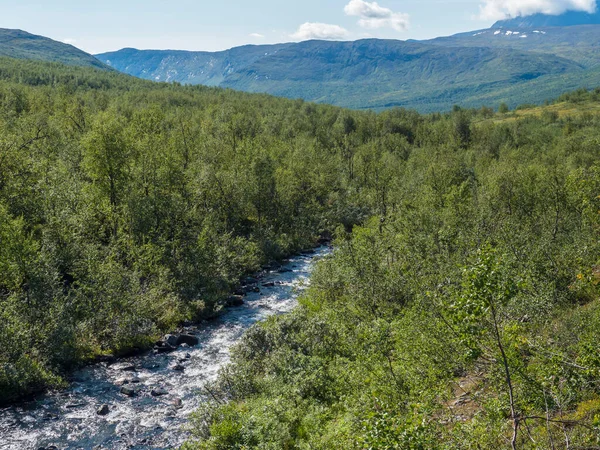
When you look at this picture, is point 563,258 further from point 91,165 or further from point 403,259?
point 91,165

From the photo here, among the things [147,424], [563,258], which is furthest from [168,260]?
[563,258]

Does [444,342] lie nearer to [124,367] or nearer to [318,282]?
[318,282]

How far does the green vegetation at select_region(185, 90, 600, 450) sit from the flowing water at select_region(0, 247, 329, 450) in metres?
3.27

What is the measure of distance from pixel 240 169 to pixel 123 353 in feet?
122

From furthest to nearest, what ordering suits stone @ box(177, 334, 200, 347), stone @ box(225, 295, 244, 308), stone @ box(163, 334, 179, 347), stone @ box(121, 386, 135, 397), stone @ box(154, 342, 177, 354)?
stone @ box(225, 295, 244, 308) → stone @ box(177, 334, 200, 347) → stone @ box(163, 334, 179, 347) → stone @ box(154, 342, 177, 354) → stone @ box(121, 386, 135, 397)

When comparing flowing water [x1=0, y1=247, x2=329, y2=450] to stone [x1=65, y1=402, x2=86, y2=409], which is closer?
flowing water [x1=0, y1=247, x2=329, y2=450]

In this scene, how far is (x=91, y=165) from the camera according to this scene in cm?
4897

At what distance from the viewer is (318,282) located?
41938 millimetres

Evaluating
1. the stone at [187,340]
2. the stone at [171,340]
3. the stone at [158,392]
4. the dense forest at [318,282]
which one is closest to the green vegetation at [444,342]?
the dense forest at [318,282]

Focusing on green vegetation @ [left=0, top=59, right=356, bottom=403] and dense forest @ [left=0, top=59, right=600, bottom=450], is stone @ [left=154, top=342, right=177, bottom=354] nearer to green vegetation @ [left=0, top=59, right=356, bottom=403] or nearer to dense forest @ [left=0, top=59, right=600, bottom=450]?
green vegetation @ [left=0, top=59, right=356, bottom=403]

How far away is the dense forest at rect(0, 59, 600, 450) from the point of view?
14.2 metres

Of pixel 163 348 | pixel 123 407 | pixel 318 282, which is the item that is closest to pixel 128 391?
pixel 123 407

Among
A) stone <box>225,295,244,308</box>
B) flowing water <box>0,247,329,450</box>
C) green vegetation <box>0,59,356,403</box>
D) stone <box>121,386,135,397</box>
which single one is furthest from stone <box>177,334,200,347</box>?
stone <box>225,295,244,308</box>

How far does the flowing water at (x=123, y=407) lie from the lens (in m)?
24.4
